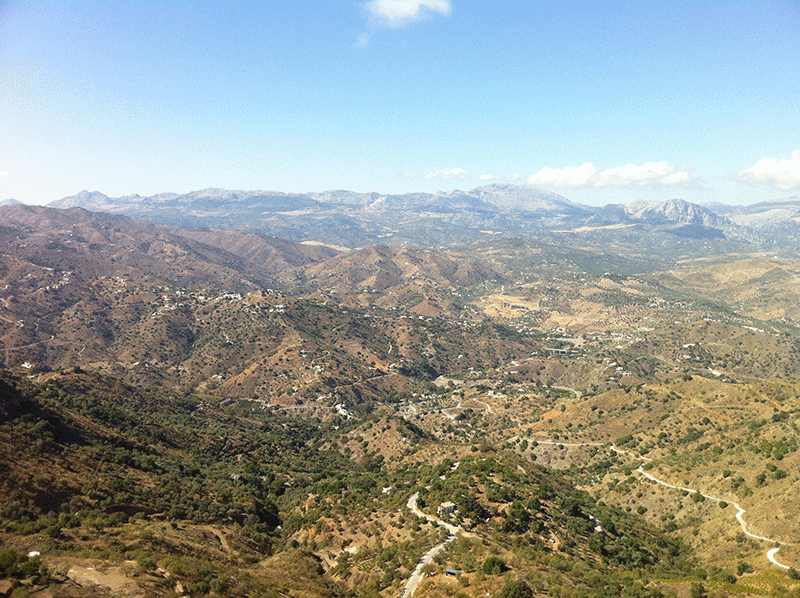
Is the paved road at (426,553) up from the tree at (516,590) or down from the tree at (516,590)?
down

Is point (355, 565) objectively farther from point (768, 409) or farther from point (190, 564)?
point (768, 409)

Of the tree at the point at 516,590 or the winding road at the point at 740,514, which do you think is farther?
the winding road at the point at 740,514

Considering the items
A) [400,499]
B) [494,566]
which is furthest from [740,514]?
[400,499]

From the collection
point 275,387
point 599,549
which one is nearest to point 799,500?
point 599,549

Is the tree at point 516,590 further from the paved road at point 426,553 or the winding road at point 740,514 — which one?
the winding road at point 740,514

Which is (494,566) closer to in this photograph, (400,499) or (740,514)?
(400,499)

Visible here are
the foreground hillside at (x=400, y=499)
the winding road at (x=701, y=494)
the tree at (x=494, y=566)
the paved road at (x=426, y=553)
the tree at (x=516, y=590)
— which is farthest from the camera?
the winding road at (x=701, y=494)

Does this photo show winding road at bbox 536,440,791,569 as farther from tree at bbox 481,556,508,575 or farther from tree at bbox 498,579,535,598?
tree at bbox 481,556,508,575

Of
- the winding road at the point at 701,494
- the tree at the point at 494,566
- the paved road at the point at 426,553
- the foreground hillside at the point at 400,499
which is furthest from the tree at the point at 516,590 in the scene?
the winding road at the point at 701,494

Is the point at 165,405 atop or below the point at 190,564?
below

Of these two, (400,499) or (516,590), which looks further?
(400,499)

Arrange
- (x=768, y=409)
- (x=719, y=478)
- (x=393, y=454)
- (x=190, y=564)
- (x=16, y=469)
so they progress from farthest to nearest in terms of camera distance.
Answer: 1. (x=393, y=454)
2. (x=768, y=409)
3. (x=719, y=478)
4. (x=16, y=469)
5. (x=190, y=564)
